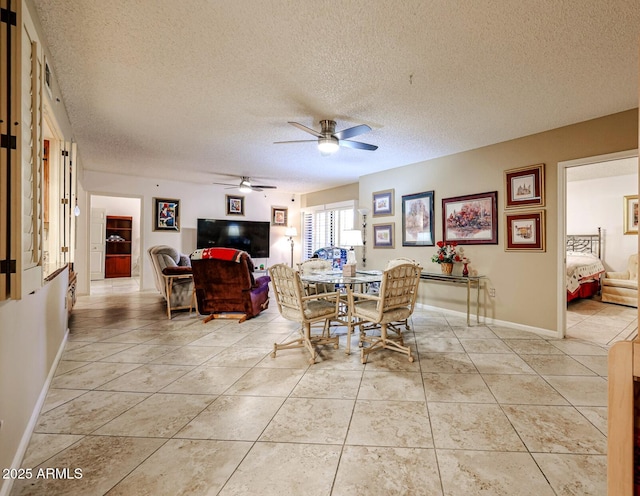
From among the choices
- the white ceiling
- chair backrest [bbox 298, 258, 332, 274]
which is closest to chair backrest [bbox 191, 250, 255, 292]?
chair backrest [bbox 298, 258, 332, 274]

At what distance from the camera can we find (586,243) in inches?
251

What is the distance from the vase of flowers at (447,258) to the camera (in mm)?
4395

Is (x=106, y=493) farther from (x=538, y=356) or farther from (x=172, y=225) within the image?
(x=172, y=225)

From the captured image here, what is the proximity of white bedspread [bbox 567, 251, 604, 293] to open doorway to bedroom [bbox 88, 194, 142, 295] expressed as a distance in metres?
9.55

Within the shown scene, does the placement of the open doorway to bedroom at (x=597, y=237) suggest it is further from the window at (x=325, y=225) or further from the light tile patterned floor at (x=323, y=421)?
the window at (x=325, y=225)

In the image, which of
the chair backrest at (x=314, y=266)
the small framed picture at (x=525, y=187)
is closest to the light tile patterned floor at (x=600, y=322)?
the small framed picture at (x=525, y=187)

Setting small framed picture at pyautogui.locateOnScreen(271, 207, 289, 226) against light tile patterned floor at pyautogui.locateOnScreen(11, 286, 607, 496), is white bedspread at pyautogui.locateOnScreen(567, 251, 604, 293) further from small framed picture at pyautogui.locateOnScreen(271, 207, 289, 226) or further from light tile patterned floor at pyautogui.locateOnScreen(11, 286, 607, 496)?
small framed picture at pyautogui.locateOnScreen(271, 207, 289, 226)

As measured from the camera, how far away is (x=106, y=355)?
9.67 ft

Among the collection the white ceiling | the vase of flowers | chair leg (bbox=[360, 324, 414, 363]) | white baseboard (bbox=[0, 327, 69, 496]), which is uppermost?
the white ceiling

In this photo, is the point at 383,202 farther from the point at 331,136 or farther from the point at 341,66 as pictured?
the point at 341,66

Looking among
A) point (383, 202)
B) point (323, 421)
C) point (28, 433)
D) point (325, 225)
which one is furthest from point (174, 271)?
point (325, 225)

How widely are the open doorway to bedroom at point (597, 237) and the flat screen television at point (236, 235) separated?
6.22 meters

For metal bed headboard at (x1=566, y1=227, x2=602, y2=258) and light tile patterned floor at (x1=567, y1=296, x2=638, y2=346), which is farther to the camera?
metal bed headboard at (x1=566, y1=227, x2=602, y2=258)

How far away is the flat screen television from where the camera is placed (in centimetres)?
723
